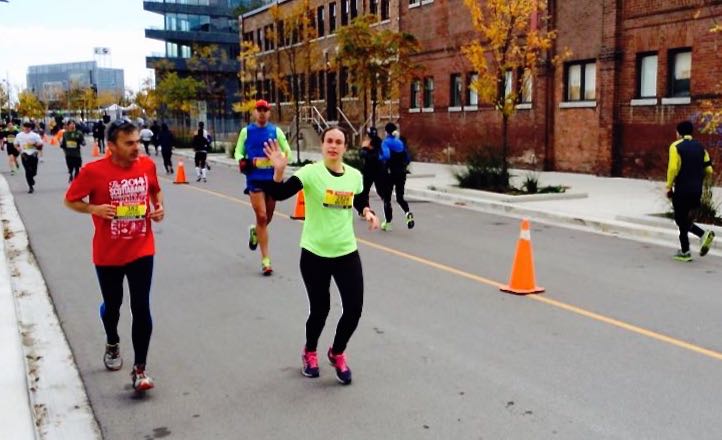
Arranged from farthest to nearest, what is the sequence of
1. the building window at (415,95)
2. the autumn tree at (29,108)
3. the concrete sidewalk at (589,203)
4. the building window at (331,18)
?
the autumn tree at (29,108)
the building window at (331,18)
the building window at (415,95)
the concrete sidewalk at (589,203)

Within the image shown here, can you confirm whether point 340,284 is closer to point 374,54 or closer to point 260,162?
point 260,162

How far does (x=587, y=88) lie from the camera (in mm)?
25234

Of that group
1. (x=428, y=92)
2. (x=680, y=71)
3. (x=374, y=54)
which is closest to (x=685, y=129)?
(x=680, y=71)

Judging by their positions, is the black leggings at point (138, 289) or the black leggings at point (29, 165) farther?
the black leggings at point (29, 165)

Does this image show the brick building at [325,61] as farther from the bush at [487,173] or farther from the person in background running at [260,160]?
the person in background running at [260,160]

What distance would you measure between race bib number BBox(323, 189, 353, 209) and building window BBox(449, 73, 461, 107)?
27027 millimetres

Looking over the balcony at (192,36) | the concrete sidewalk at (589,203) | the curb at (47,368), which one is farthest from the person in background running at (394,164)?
the balcony at (192,36)

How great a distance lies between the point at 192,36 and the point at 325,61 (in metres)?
50.0

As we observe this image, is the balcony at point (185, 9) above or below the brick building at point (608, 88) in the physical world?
above

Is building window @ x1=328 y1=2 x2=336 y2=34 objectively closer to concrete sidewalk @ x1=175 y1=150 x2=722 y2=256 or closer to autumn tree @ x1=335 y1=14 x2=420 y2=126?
autumn tree @ x1=335 y1=14 x2=420 y2=126

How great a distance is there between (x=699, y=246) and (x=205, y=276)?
7.33m

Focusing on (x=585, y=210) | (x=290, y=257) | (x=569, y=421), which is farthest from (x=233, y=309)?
(x=585, y=210)

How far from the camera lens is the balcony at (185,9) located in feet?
292

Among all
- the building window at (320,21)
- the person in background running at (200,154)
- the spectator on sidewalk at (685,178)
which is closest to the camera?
the spectator on sidewalk at (685,178)
